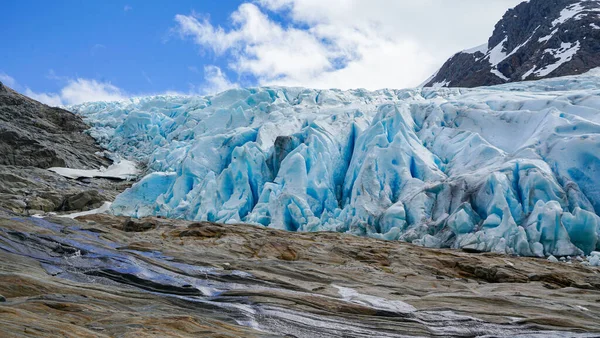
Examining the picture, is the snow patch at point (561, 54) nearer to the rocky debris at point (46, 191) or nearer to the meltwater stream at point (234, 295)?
the rocky debris at point (46, 191)

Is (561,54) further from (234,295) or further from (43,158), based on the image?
(234,295)

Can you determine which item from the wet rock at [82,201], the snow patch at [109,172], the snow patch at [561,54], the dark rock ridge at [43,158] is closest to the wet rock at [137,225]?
the dark rock ridge at [43,158]

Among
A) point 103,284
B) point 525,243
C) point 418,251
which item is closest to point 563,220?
point 525,243

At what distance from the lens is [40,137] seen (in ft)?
115

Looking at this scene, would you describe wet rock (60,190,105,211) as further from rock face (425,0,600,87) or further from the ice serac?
rock face (425,0,600,87)

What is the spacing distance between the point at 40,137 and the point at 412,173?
27412mm

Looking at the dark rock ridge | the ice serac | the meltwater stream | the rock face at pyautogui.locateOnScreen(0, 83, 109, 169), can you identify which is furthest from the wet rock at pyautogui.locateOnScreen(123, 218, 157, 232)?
the rock face at pyautogui.locateOnScreen(0, 83, 109, 169)

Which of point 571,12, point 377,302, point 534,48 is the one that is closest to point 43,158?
point 377,302

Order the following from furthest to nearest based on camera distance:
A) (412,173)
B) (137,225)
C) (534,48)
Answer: (534,48)
(412,173)
(137,225)

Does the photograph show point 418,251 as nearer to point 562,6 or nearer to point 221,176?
point 221,176

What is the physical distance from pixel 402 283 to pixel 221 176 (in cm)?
1403

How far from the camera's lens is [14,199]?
22.3 metres

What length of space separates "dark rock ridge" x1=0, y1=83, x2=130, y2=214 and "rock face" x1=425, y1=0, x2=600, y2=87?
157 ft

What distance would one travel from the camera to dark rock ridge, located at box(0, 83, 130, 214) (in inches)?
927
